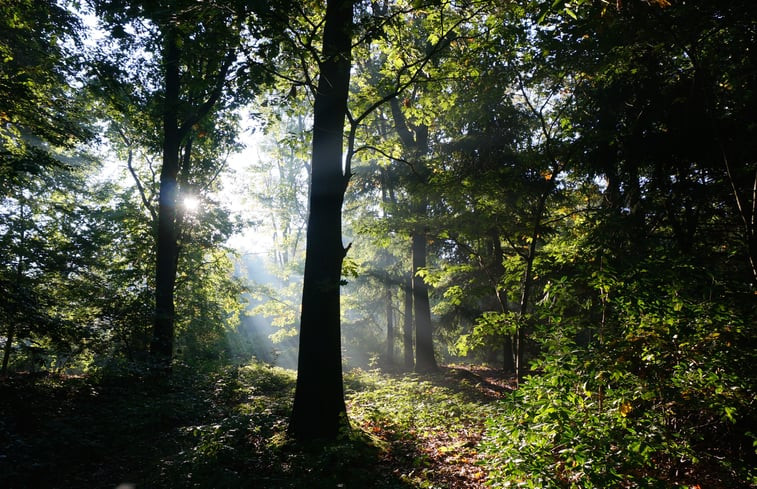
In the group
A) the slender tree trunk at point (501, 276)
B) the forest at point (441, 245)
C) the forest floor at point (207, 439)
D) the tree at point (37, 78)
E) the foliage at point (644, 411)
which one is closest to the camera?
the foliage at point (644, 411)

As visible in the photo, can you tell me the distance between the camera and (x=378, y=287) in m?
21.8

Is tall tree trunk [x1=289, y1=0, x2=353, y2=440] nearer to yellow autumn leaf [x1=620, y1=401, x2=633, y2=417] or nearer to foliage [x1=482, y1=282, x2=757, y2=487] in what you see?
foliage [x1=482, y1=282, x2=757, y2=487]

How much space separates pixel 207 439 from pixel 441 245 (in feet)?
36.6

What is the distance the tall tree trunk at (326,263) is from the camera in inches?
249

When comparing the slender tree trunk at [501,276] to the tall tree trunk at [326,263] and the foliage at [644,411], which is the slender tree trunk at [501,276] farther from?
the foliage at [644,411]

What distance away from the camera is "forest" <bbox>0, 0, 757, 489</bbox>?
389cm

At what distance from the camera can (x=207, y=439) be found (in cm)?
629

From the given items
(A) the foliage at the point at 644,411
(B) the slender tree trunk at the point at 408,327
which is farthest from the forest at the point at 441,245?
(B) the slender tree trunk at the point at 408,327

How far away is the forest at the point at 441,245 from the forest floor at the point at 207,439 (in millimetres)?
54

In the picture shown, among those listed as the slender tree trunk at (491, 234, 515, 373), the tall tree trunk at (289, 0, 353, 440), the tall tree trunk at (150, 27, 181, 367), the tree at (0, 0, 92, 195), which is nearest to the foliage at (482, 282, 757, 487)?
the tall tree trunk at (289, 0, 353, 440)

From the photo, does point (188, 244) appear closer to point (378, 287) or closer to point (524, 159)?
point (378, 287)

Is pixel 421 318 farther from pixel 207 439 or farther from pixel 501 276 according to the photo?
pixel 207 439

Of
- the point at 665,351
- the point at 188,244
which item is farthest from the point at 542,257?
the point at 188,244

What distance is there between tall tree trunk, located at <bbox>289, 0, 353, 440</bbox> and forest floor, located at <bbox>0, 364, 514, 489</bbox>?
54 cm
